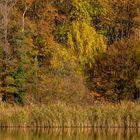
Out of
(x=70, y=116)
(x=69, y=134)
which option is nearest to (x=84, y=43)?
(x=70, y=116)

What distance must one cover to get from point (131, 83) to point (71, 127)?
10.5 metres

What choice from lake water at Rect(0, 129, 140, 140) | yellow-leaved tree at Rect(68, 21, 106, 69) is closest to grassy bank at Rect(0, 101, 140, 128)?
lake water at Rect(0, 129, 140, 140)

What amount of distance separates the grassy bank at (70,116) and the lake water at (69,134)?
39.4 inches

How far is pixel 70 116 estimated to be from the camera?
27.5m

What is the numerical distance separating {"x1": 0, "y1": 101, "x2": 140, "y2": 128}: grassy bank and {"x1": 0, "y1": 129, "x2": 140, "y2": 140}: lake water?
1001 millimetres

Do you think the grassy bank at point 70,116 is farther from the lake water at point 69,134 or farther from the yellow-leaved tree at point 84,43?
the yellow-leaved tree at point 84,43

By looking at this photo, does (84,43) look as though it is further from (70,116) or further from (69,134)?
(69,134)

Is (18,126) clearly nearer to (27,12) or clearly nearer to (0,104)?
(0,104)

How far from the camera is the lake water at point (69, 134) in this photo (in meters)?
23.3

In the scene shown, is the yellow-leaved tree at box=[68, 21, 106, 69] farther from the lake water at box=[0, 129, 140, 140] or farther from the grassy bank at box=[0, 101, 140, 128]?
the lake water at box=[0, 129, 140, 140]

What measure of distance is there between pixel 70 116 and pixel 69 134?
2840 mm

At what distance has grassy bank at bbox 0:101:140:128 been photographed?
2736 cm

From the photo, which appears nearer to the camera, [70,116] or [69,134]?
[69,134]

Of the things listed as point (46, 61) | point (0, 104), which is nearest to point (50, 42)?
point (46, 61)
